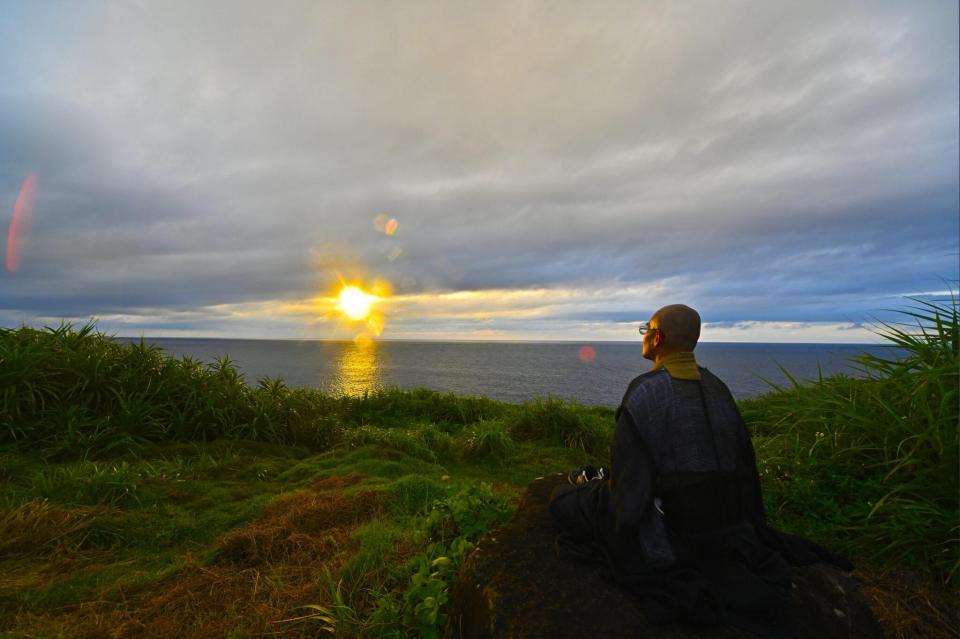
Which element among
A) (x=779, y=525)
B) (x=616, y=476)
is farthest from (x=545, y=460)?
(x=616, y=476)

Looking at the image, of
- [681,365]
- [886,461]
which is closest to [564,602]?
[681,365]

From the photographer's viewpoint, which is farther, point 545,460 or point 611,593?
point 545,460

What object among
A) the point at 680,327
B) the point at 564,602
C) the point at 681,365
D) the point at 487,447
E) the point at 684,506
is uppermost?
the point at 680,327

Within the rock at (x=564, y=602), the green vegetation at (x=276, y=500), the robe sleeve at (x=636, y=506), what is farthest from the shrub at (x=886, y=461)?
the robe sleeve at (x=636, y=506)

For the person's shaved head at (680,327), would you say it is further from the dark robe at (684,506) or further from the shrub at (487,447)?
the shrub at (487,447)

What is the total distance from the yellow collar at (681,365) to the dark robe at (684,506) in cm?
4

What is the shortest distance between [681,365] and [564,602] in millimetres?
1927

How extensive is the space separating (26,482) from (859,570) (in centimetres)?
1055

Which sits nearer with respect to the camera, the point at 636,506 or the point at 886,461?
the point at 636,506

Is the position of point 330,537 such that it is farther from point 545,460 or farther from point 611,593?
point 545,460

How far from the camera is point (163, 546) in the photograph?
17.8 ft

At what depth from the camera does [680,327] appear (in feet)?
11.5

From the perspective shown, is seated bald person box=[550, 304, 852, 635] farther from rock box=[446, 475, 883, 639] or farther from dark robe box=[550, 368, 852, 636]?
rock box=[446, 475, 883, 639]

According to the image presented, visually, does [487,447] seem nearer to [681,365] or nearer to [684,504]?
[684,504]
